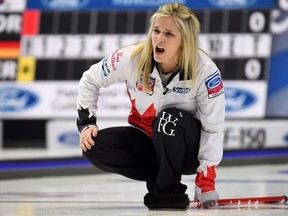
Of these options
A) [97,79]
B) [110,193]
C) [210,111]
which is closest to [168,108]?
[210,111]

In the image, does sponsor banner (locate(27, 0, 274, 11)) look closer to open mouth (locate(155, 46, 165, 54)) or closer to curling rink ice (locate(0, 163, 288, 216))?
curling rink ice (locate(0, 163, 288, 216))

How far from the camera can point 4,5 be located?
31.5 ft

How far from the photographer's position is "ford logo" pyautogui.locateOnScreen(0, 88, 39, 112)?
9.60 metres

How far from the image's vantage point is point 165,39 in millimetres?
3867

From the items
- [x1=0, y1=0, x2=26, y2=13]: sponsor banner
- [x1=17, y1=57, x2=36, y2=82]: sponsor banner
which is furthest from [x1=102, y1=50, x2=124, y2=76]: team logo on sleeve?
[x1=0, y1=0, x2=26, y2=13]: sponsor banner

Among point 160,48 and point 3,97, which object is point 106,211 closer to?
point 160,48

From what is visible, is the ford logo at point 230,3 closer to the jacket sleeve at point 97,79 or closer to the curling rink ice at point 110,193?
the curling rink ice at point 110,193

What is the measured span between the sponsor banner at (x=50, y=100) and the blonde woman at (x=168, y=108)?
527cm

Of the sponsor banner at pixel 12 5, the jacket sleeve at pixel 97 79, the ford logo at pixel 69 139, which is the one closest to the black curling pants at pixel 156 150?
the jacket sleeve at pixel 97 79

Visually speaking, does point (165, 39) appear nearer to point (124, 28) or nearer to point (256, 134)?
point (256, 134)

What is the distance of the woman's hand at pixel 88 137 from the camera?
397cm

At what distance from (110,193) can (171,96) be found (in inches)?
57.0

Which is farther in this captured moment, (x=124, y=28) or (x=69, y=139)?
(x=69, y=139)

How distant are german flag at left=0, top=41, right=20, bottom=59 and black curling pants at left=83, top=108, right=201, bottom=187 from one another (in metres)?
5.62
